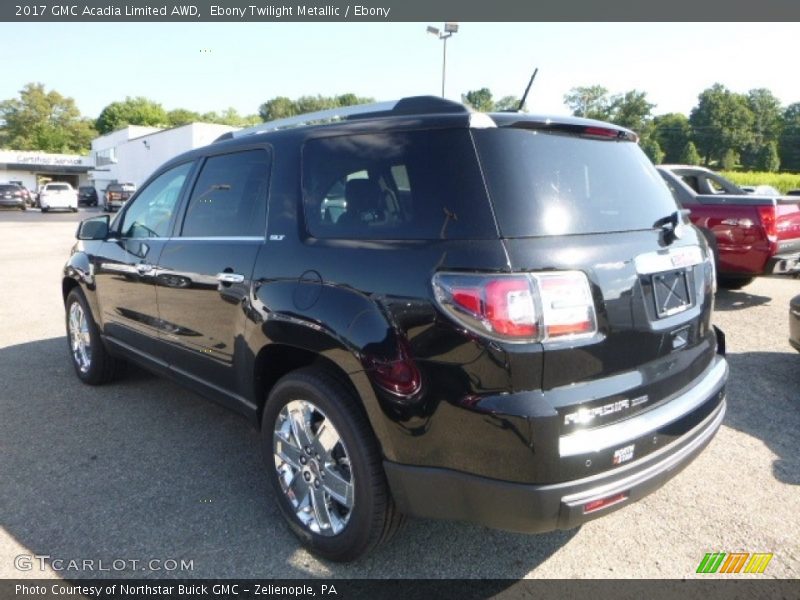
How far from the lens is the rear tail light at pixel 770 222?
6.77 meters

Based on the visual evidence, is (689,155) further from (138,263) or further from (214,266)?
(214,266)

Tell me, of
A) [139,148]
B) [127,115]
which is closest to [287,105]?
[127,115]

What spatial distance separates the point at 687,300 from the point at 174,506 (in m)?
2.66

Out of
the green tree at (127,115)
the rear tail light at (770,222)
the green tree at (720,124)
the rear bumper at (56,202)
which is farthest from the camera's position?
the green tree at (127,115)

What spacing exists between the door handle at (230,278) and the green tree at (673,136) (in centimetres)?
9937

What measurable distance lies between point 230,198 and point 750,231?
633 centimetres

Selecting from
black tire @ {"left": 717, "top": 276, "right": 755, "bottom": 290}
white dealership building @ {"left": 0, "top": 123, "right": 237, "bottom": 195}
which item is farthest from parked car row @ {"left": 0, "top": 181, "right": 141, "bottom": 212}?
black tire @ {"left": 717, "top": 276, "right": 755, "bottom": 290}

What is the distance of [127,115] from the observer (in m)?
104

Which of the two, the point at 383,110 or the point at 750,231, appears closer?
the point at 383,110

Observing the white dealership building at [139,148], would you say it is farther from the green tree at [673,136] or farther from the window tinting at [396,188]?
the green tree at [673,136]

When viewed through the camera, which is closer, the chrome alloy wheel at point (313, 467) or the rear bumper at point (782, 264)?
the chrome alloy wheel at point (313, 467)

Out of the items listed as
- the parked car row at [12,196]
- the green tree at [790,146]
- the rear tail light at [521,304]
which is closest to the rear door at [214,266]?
the rear tail light at [521,304]

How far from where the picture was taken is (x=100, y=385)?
4.74 metres

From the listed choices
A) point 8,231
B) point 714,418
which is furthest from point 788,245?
point 8,231
